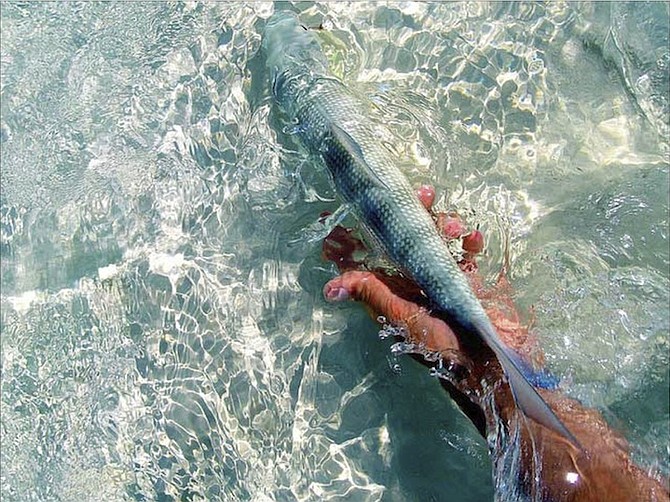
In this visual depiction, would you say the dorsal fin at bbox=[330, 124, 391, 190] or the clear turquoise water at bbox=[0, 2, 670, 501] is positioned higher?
the dorsal fin at bbox=[330, 124, 391, 190]

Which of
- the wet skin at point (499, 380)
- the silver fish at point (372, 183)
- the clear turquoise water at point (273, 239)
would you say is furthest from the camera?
the clear turquoise water at point (273, 239)

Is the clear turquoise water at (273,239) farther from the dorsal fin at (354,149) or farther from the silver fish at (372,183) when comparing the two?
the dorsal fin at (354,149)

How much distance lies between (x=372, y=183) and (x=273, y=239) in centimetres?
98

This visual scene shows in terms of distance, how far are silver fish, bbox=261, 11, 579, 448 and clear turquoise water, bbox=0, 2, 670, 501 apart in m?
0.34

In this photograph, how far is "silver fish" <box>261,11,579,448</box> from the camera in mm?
2912

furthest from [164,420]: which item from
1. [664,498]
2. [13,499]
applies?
[664,498]

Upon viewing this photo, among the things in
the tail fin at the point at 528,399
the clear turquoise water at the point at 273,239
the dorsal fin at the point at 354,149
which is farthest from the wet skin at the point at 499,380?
the dorsal fin at the point at 354,149

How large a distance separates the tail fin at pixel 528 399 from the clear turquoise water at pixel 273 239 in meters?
0.50

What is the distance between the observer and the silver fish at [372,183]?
2.91 meters

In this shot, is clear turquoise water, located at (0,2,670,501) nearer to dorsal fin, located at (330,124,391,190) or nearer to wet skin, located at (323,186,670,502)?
wet skin, located at (323,186,670,502)

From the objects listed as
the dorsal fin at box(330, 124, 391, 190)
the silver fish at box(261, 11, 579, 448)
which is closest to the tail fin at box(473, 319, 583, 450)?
the silver fish at box(261, 11, 579, 448)

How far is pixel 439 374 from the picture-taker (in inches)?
134

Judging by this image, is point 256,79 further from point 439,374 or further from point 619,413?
point 619,413

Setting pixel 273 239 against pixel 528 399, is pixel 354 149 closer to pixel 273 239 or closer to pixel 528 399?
pixel 273 239
